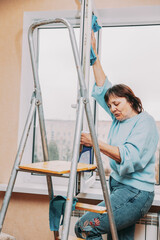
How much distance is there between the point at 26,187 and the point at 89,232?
0.76 m

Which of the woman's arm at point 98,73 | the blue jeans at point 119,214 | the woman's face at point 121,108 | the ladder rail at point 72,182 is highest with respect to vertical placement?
the woman's arm at point 98,73

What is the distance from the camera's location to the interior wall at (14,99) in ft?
7.41

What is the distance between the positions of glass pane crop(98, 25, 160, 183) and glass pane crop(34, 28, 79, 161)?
10.1 inches

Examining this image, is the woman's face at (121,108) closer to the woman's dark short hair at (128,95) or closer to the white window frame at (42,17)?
the woman's dark short hair at (128,95)

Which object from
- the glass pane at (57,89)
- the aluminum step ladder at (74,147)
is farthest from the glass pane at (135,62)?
the aluminum step ladder at (74,147)

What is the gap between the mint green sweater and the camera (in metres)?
1.60

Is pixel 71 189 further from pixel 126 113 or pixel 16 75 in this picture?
pixel 16 75

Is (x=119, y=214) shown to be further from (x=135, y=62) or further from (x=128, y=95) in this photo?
(x=135, y=62)

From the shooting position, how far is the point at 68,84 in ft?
7.86

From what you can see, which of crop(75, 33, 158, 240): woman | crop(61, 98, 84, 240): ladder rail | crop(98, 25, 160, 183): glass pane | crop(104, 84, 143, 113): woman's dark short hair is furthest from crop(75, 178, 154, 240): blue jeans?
crop(98, 25, 160, 183): glass pane

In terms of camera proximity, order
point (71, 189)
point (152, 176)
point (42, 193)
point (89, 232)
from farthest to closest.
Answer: point (42, 193) → point (152, 176) → point (89, 232) → point (71, 189)

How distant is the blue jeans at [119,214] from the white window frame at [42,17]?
0.52 m

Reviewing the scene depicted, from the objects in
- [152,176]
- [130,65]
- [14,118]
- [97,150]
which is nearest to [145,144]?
[152,176]

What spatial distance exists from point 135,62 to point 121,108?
1.98ft
